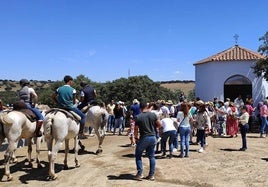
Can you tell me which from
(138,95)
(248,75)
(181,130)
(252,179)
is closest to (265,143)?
(181,130)

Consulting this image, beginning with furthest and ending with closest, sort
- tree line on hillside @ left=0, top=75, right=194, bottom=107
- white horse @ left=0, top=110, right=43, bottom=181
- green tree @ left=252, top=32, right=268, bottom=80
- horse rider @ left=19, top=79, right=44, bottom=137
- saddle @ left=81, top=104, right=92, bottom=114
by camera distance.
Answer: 1. tree line on hillside @ left=0, top=75, right=194, bottom=107
2. green tree @ left=252, top=32, right=268, bottom=80
3. saddle @ left=81, top=104, right=92, bottom=114
4. horse rider @ left=19, top=79, right=44, bottom=137
5. white horse @ left=0, top=110, right=43, bottom=181

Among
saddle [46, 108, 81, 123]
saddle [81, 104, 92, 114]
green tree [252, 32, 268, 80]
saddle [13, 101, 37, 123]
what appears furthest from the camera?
green tree [252, 32, 268, 80]

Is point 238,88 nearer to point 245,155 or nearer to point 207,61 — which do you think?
point 207,61

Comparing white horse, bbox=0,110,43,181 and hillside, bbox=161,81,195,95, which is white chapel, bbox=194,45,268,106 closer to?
white horse, bbox=0,110,43,181

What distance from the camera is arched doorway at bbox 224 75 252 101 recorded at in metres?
29.9

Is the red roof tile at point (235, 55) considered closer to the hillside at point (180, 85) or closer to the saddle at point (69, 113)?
the saddle at point (69, 113)

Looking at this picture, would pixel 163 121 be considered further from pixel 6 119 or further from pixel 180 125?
pixel 6 119

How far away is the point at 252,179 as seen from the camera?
390 inches

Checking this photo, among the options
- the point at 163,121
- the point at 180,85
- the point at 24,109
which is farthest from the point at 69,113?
the point at 180,85

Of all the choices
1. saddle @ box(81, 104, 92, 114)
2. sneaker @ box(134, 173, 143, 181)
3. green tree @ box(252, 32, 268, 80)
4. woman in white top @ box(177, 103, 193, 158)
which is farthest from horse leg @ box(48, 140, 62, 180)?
green tree @ box(252, 32, 268, 80)

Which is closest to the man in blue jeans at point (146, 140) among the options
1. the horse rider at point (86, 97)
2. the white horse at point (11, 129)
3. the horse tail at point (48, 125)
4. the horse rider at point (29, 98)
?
the horse tail at point (48, 125)

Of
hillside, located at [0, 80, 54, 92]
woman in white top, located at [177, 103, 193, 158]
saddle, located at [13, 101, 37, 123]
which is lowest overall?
woman in white top, located at [177, 103, 193, 158]

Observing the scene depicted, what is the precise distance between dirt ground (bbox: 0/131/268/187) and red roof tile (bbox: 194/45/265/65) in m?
16.8

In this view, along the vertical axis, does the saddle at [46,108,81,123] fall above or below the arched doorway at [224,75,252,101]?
below
